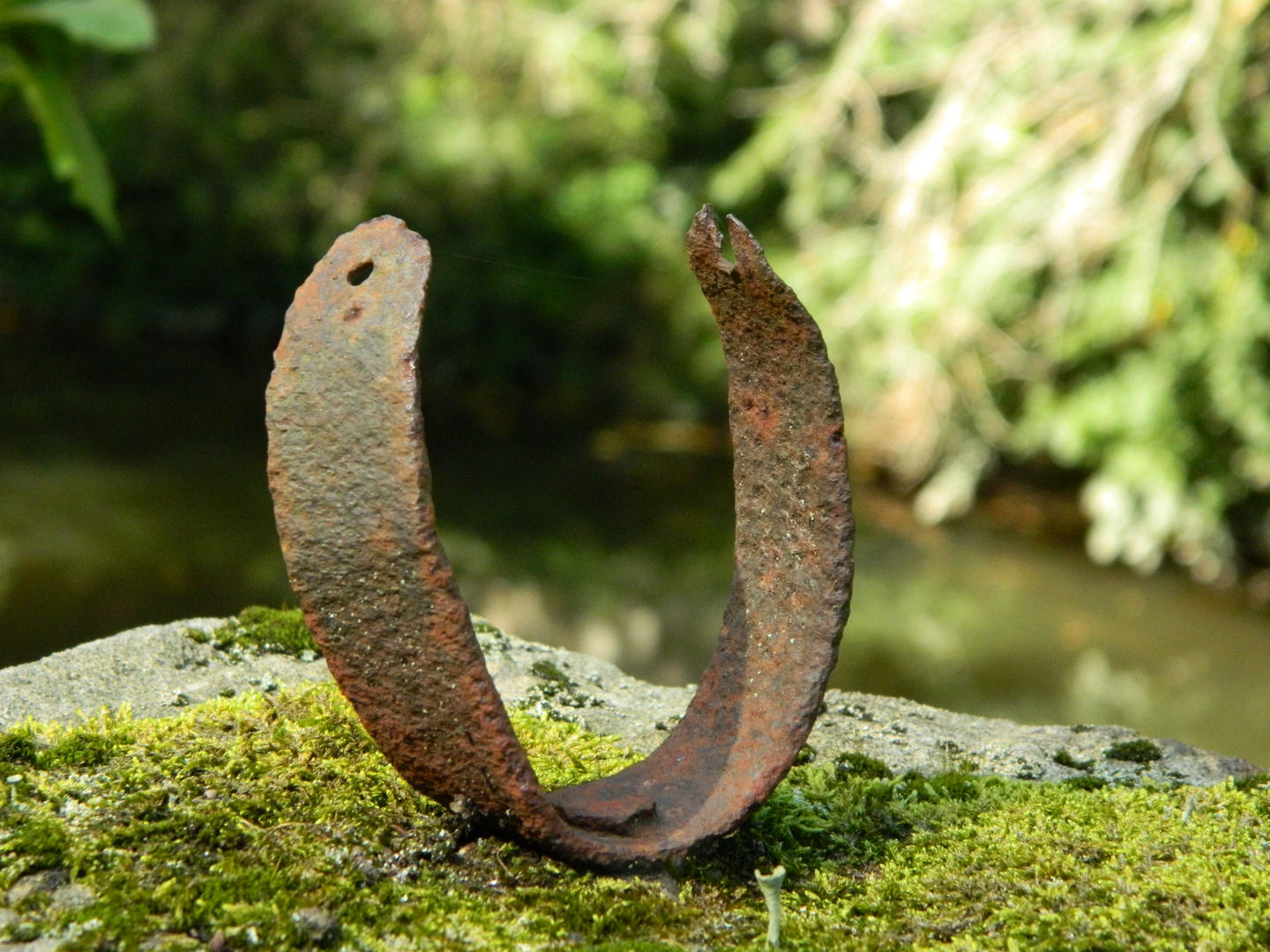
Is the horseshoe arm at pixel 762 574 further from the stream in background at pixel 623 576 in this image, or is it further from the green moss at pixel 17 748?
the stream in background at pixel 623 576

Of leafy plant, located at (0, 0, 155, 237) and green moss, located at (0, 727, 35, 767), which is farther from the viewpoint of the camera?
leafy plant, located at (0, 0, 155, 237)

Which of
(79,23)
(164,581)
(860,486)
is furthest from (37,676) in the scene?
(860,486)

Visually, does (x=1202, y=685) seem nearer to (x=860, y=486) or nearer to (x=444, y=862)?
(x=860, y=486)

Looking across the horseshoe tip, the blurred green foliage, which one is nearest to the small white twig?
the horseshoe tip

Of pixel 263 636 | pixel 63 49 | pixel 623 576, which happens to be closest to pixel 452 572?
pixel 263 636

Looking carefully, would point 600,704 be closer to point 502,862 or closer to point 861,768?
point 861,768

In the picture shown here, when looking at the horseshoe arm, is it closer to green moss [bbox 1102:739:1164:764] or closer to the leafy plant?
green moss [bbox 1102:739:1164:764]
